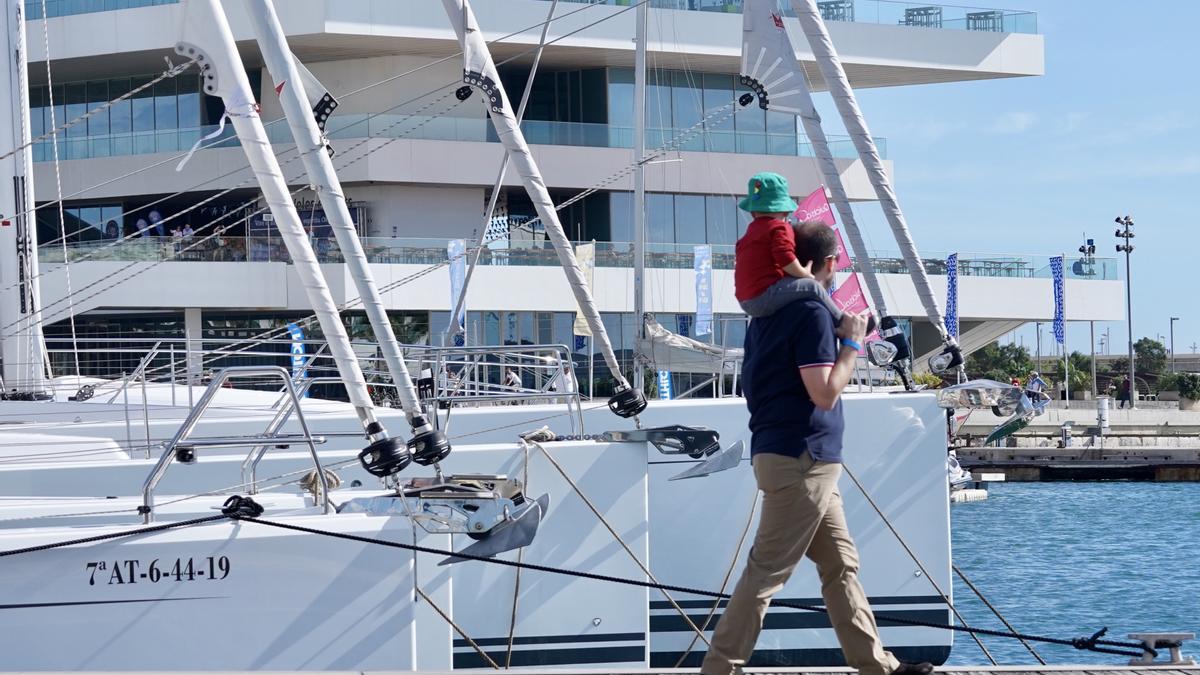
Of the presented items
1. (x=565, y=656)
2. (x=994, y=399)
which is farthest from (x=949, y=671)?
(x=994, y=399)

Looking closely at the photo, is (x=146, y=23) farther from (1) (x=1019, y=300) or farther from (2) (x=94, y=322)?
(1) (x=1019, y=300)

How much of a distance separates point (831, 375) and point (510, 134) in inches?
233

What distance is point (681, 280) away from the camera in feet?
121

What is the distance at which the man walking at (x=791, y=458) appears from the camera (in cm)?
518

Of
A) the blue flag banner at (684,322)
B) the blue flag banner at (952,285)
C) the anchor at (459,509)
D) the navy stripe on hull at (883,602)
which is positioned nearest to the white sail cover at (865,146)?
the navy stripe on hull at (883,602)

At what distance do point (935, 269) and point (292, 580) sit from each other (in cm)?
3574

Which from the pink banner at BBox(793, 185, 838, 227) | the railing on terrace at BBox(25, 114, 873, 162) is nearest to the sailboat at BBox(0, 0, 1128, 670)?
the pink banner at BBox(793, 185, 838, 227)

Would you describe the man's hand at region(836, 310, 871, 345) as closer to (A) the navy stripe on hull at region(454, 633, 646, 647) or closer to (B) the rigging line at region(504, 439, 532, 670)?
(B) the rigging line at region(504, 439, 532, 670)

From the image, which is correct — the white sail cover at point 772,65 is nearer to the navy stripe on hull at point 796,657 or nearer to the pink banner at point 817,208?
the navy stripe on hull at point 796,657

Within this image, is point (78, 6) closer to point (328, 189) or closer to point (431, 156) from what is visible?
point (431, 156)

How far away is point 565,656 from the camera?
9695 millimetres

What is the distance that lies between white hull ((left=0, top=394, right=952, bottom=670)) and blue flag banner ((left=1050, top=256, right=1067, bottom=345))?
32703 millimetres

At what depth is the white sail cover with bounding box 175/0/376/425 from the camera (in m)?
8.05

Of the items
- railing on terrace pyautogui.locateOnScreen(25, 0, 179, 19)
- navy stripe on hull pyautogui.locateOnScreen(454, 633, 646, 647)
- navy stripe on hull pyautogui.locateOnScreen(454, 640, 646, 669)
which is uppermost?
railing on terrace pyautogui.locateOnScreen(25, 0, 179, 19)
